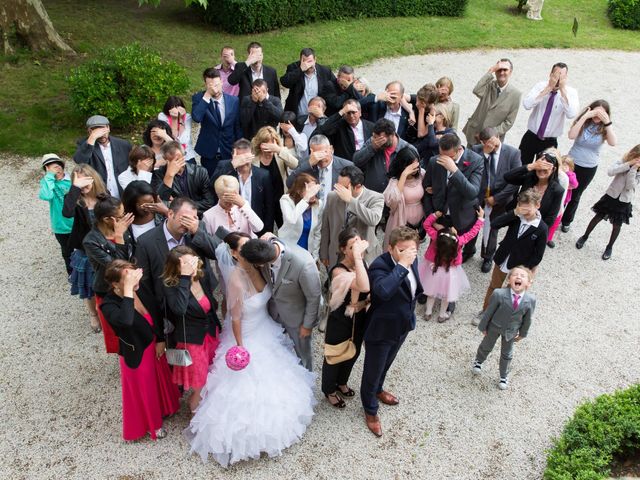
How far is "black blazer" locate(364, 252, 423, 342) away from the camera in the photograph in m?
4.47

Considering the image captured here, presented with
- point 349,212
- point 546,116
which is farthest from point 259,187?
point 546,116

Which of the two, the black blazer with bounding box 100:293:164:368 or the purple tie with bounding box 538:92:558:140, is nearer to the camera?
the black blazer with bounding box 100:293:164:368

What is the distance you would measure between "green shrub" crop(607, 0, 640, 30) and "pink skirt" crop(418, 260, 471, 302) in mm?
16207

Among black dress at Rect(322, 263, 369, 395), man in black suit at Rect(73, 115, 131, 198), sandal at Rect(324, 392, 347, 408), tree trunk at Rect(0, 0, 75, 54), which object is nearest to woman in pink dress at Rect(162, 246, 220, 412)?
black dress at Rect(322, 263, 369, 395)

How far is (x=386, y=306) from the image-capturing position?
179 inches

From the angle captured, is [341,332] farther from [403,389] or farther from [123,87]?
[123,87]

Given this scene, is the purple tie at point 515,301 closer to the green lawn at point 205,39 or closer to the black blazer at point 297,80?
the black blazer at point 297,80

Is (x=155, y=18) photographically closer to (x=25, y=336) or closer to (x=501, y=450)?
(x=25, y=336)

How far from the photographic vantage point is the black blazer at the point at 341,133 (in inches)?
272

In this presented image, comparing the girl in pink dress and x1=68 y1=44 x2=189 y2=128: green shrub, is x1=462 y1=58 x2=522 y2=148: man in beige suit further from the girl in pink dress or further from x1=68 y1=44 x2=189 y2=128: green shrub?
x1=68 y1=44 x2=189 y2=128: green shrub

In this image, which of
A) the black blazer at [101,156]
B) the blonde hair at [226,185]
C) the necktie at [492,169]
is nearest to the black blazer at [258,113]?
the black blazer at [101,156]

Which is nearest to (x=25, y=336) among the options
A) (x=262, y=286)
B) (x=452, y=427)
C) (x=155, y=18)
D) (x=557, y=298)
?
(x=262, y=286)

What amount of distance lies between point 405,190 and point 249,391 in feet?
10.0

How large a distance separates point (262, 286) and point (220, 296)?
2.13 metres
